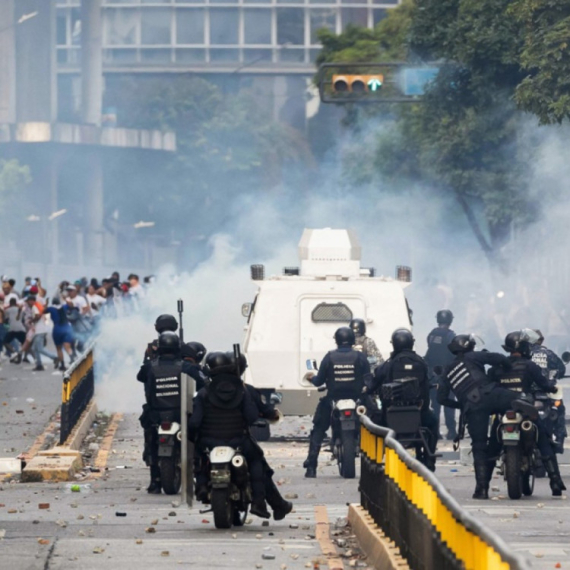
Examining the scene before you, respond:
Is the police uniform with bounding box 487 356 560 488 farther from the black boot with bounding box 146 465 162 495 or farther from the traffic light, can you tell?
the traffic light

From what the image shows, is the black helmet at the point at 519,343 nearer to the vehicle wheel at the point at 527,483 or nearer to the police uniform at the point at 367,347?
the vehicle wheel at the point at 527,483

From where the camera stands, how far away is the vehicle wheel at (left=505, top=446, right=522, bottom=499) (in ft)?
52.4

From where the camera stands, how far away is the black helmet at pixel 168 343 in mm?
16625

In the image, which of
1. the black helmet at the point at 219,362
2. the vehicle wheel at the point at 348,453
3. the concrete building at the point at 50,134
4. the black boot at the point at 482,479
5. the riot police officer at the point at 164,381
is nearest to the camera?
the black helmet at the point at 219,362

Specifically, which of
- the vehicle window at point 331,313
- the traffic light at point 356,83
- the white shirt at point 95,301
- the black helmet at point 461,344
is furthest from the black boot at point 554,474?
the white shirt at point 95,301

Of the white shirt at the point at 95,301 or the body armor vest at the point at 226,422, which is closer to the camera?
the body armor vest at the point at 226,422

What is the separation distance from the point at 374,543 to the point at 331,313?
498 inches

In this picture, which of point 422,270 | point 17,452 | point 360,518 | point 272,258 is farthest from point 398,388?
point 272,258

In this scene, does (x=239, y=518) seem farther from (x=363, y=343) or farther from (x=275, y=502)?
(x=363, y=343)

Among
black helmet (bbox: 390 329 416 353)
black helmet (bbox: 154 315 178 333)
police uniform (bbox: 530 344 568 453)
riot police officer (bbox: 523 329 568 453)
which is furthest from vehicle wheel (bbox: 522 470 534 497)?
black helmet (bbox: 154 315 178 333)

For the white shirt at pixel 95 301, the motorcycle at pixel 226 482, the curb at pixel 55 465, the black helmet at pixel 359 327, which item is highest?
the white shirt at pixel 95 301

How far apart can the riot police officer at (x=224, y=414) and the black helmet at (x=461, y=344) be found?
3.08 m

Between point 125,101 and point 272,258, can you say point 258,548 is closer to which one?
point 272,258

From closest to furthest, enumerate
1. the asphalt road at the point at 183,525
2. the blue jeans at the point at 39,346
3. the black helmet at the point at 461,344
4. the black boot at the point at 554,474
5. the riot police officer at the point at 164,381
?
the asphalt road at the point at 183,525, the black boot at the point at 554,474, the black helmet at the point at 461,344, the riot police officer at the point at 164,381, the blue jeans at the point at 39,346
